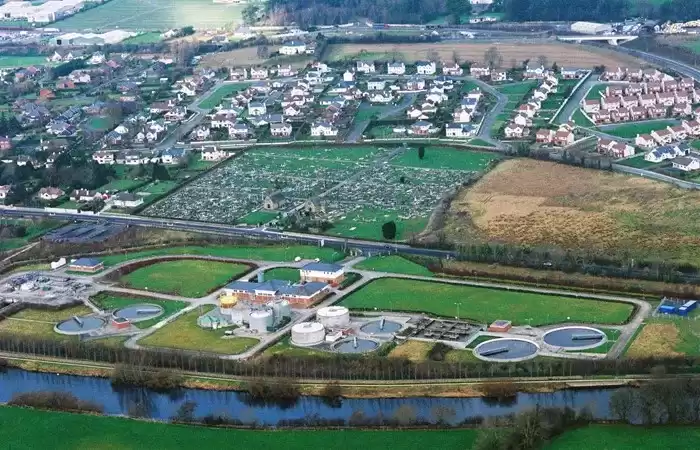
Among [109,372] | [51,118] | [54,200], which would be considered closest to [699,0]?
[51,118]

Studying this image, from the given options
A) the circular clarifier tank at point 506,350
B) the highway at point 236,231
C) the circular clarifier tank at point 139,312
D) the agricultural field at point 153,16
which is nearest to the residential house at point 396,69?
the agricultural field at point 153,16

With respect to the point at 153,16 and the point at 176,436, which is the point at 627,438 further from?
the point at 153,16

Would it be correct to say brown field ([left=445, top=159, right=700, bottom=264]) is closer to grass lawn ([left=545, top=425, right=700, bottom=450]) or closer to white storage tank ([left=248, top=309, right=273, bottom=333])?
white storage tank ([left=248, top=309, right=273, bottom=333])

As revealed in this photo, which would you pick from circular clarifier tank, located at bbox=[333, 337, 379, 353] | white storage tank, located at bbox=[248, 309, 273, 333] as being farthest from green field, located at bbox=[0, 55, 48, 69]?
circular clarifier tank, located at bbox=[333, 337, 379, 353]

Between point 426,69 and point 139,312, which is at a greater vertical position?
point 426,69

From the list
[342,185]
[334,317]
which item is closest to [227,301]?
[334,317]
